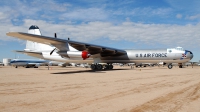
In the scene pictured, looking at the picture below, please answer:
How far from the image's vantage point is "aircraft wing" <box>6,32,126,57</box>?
22641mm

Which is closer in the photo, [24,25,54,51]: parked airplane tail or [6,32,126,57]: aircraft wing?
[6,32,126,57]: aircraft wing

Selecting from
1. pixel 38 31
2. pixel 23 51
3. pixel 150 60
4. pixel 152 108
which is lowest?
pixel 152 108

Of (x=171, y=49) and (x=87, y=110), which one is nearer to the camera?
(x=87, y=110)

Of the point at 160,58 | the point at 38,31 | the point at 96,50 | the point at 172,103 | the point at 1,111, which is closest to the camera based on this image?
the point at 1,111

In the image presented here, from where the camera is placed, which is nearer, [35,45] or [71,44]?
[71,44]

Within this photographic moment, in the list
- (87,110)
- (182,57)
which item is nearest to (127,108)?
(87,110)

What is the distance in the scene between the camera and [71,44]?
28703 mm

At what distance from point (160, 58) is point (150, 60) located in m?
1.78

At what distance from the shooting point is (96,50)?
104 ft

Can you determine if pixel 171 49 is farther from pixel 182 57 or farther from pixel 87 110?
pixel 87 110

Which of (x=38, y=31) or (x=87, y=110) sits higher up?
(x=38, y=31)

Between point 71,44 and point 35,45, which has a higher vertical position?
point 35,45

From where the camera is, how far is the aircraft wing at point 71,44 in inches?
891

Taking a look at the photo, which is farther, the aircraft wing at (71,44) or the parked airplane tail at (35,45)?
the parked airplane tail at (35,45)
